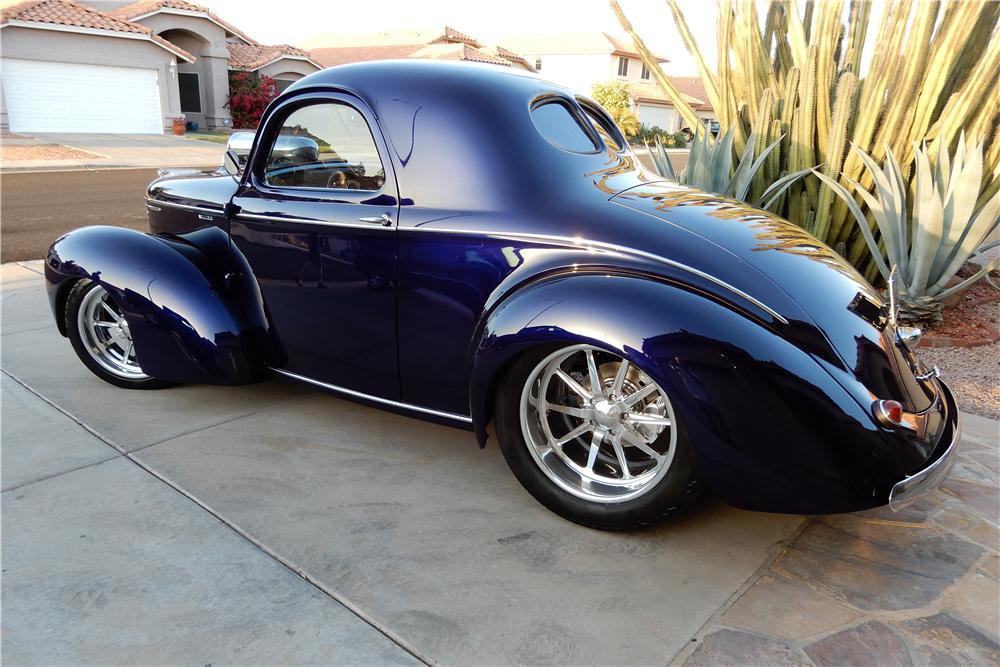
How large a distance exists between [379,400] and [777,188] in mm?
3438

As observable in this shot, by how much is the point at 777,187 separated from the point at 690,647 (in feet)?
12.4

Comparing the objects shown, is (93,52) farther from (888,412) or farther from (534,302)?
(888,412)

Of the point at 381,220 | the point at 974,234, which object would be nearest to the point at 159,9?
the point at 381,220

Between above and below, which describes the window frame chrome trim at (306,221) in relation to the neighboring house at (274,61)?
below

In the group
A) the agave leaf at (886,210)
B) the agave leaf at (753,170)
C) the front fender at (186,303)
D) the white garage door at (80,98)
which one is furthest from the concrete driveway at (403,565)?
the white garage door at (80,98)

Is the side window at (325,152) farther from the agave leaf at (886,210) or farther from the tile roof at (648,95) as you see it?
the tile roof at (648,95)

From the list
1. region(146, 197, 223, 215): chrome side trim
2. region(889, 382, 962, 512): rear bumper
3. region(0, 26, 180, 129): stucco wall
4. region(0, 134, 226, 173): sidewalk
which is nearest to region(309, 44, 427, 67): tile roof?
region(0, 26, 180, 129): stucco wall

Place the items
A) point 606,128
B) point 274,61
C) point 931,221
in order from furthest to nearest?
1. point 274,61
2. point 931,221
3. point 606,128

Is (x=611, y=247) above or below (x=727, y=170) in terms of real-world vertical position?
below

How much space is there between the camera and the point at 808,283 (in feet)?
8.36

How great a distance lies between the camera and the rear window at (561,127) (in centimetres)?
305

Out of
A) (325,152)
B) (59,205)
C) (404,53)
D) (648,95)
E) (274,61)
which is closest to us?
(325,152)

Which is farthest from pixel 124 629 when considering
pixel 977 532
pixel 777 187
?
pixel 777 187

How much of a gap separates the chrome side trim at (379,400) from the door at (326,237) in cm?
2
